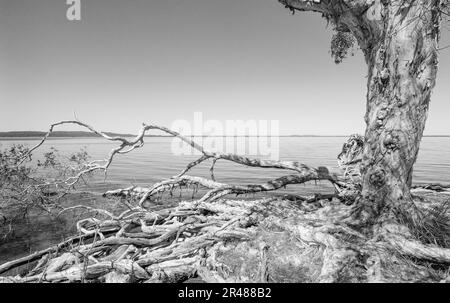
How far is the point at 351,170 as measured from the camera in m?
6.61

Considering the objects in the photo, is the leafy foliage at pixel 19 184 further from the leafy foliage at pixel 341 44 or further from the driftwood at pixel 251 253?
the leafy foliage at pixel 341 44

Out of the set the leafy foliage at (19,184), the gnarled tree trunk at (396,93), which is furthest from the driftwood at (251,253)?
the leafy foliage at (19,184)

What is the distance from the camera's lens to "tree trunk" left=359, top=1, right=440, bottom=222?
11.1 feet

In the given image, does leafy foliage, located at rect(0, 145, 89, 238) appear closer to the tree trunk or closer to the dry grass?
the tree trunk

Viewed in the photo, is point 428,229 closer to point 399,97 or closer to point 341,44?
point 399,97

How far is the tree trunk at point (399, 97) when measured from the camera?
3.38 metres

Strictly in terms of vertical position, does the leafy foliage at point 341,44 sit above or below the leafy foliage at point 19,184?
above

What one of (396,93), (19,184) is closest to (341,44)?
(396,93)

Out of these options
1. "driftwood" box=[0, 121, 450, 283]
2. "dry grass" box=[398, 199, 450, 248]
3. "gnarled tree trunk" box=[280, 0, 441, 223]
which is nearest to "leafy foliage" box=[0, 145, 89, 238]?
"driftwood" box=[0, 121, 450, 283]

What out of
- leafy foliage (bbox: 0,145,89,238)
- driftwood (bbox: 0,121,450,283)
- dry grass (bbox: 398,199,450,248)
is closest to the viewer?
driftwood (bbox: 0,121,450,283)

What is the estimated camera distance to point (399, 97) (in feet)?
11.4

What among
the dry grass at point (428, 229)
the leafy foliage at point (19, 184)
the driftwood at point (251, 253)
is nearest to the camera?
the driftwood at point (251, 253)

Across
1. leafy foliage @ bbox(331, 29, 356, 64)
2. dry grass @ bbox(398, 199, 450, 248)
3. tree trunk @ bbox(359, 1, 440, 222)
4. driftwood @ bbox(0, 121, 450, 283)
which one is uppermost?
leafy foliage @ bbox(331, 29, 356, 64)
